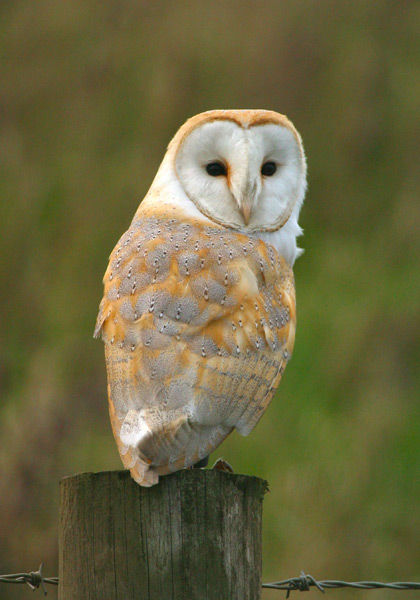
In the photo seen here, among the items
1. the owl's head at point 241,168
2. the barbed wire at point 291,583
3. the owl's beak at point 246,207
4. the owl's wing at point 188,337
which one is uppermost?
the owl's head at point 241,168

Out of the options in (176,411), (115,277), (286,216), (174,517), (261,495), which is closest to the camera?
(174,517)

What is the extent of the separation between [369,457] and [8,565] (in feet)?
8.49

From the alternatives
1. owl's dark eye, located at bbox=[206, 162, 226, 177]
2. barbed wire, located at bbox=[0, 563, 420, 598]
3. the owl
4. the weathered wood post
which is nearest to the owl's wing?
the owl

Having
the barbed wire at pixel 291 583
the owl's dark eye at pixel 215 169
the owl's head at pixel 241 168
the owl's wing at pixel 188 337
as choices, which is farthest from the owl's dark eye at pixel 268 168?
the barbed wire at pixel 291 583

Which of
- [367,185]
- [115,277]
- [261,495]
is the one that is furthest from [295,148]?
[367,185]

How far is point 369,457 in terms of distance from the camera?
6.45 meters

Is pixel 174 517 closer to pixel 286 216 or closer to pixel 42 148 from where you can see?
pixel 286 216

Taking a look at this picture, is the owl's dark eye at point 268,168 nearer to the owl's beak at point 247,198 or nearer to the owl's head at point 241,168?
the owl's head at point 241,168

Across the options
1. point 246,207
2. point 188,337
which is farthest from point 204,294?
point 246,207

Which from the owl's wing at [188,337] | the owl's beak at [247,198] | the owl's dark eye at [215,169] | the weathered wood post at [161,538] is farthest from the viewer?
the owl's dark eye at [215,169]

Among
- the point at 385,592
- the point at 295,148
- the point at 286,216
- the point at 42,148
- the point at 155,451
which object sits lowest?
the point at 385,592

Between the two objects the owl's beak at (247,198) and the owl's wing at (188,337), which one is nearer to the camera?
the owl's wing at (188,337)

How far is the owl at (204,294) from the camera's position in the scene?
6.89 ft

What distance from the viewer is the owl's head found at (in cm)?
264
